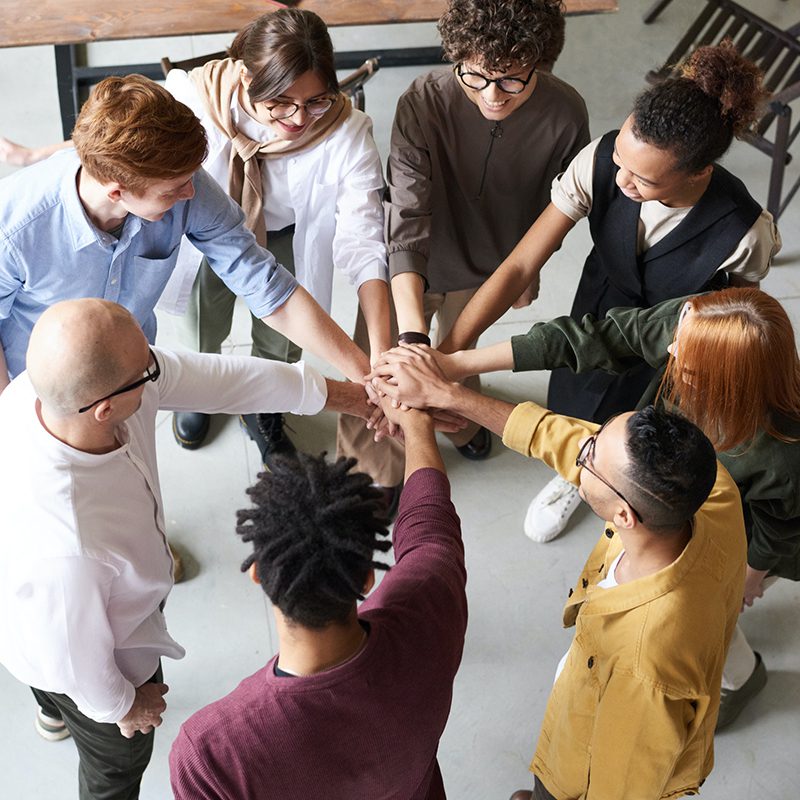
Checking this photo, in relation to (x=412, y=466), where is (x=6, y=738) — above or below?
below

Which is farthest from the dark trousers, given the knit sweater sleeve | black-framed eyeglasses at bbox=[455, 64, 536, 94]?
black-framed eyeglasses at bbox=[455, 64, 536, 94]

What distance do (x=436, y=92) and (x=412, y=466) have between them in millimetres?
1003

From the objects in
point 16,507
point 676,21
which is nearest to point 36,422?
point 16,507

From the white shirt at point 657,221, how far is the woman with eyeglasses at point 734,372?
18cm

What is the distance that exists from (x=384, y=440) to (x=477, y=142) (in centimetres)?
97

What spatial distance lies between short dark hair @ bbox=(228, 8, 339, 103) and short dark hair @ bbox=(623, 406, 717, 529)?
1122 millimetres

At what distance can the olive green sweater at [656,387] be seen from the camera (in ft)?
6.15

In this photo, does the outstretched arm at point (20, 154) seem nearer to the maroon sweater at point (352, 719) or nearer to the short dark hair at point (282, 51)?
the short dark hair at point (282, 51)

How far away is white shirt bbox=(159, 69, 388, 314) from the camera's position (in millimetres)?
2369

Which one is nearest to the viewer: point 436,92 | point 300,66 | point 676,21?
point 300,66

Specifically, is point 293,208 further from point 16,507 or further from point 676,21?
point 676,21

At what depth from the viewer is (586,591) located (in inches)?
75.5

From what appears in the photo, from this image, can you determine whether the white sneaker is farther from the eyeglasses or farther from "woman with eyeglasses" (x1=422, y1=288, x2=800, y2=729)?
the eyeglasses

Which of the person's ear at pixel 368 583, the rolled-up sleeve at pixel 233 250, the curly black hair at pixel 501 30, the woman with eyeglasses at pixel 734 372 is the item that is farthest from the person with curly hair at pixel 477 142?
the person's ear at pixel 368 583
